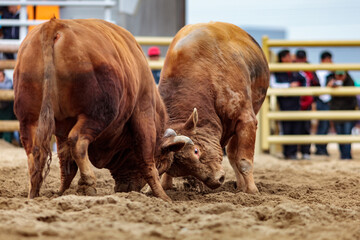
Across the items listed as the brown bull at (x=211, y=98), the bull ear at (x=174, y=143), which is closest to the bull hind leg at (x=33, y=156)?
the bull ear at (x=174, y=143)

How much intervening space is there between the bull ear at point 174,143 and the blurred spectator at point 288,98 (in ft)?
17.1

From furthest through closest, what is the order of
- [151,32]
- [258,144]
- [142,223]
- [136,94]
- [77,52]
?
[151,32], [258,144], [136,94], [77,52], [142,223]

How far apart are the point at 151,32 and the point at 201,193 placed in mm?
7787

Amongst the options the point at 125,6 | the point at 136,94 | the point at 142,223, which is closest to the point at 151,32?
the point at 125,6

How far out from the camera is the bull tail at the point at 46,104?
3.69 metres

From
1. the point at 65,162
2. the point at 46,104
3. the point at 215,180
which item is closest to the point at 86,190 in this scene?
the point at 65,162

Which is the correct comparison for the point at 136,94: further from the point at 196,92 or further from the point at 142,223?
the point at 142,223

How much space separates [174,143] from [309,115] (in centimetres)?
514

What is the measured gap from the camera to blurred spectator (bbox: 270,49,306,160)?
32.2 ft

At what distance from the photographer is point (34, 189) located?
3.94m

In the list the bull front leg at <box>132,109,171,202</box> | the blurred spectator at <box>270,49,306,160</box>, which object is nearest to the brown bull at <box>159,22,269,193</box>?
the bull front leg at <box>132,109,171,202</box>

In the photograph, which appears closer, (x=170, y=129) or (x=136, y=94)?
(x=136, y=94)

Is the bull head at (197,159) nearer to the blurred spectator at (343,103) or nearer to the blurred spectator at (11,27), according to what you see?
the blurred spectator at (343,103)

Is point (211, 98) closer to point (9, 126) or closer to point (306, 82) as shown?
point (9, 126)
